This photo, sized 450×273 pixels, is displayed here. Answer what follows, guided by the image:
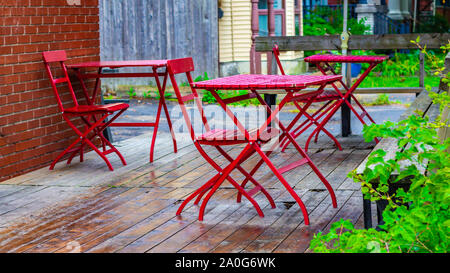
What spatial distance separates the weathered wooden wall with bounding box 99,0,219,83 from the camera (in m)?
12.3

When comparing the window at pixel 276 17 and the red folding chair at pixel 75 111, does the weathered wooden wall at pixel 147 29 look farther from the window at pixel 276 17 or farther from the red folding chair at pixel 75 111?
the red folding chair at pixel 75 111

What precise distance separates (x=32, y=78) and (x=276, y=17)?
34.6 feet

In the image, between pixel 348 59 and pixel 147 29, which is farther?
pixel 147 29

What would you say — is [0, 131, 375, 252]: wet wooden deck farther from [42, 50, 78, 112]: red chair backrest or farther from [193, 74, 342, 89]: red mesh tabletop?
[193, 74, 342, 89]: red mesh tabletop

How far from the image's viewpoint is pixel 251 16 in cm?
1408

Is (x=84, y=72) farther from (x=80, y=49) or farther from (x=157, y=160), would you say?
(x=157, y=160)

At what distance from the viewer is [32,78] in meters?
5.84

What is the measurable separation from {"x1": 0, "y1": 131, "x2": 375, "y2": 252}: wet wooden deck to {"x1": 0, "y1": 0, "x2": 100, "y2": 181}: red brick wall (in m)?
0.20

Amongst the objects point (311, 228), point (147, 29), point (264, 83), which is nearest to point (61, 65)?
point (264, 83)

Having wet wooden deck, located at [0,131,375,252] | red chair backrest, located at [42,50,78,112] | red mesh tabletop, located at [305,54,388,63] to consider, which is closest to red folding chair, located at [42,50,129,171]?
red chair backrest, located at [42,50,78,112]

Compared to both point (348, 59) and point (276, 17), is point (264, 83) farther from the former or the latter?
point (276, 17)

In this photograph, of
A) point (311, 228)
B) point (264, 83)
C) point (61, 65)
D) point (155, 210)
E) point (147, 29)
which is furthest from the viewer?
point (147, 29)
